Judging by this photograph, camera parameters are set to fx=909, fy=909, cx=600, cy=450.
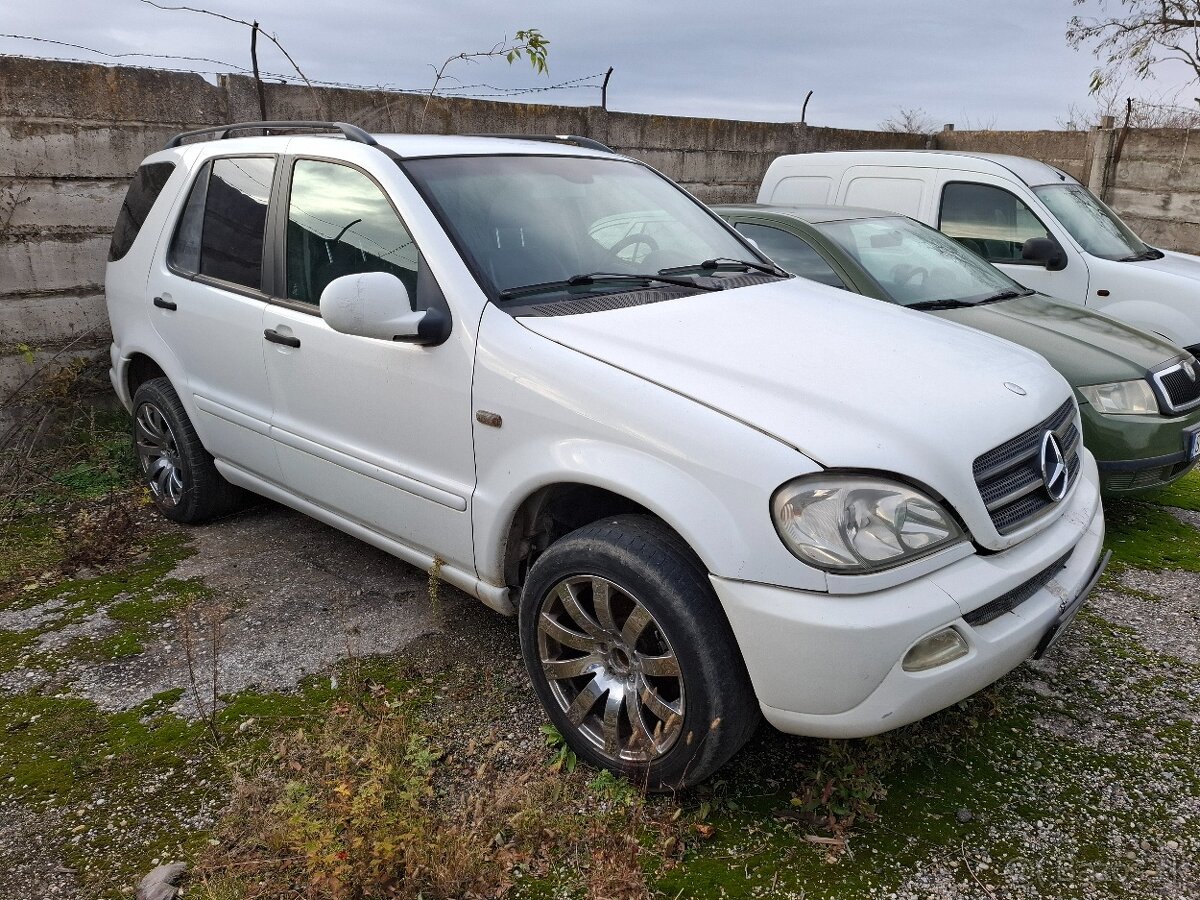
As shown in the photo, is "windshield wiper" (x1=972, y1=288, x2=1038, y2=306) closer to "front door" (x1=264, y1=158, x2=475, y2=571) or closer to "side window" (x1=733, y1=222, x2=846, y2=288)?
"side window" (x1=733, y1=222, x2=846, y2=288)

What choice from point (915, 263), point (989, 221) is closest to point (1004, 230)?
point (989, 221)

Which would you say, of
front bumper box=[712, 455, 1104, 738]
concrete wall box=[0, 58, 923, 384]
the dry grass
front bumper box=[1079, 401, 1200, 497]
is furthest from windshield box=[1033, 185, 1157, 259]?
the dry grass

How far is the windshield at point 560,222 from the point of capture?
310 cm

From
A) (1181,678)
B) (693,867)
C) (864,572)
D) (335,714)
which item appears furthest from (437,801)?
(1181,678)

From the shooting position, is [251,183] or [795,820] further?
[251,183]

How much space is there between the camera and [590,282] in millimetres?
3141

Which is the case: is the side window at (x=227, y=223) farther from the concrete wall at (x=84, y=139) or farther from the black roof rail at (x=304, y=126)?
the concrete wall at (x=84, y=139)

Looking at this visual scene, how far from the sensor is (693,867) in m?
2.42

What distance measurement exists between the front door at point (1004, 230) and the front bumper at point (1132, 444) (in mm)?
2161

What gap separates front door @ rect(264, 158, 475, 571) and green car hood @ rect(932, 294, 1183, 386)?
9.52 ft

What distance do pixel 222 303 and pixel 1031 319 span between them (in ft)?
13.1

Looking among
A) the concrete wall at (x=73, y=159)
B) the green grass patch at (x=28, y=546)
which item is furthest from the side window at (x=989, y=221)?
the green grass patch at (x=28, y=546)

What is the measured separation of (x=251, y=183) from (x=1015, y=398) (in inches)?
123

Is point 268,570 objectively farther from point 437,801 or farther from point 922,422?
point 922,422
